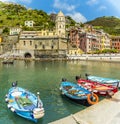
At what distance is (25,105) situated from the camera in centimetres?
3241

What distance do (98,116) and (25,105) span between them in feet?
28.2

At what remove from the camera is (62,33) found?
517 ft

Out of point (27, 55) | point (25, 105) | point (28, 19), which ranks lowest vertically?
point (25, 105)

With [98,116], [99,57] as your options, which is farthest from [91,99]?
[99,57]

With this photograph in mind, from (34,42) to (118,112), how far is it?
128492 millimetres

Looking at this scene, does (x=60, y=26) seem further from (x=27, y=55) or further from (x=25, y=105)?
→ (x=25, y=105)

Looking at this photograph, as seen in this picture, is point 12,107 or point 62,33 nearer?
point 12,107

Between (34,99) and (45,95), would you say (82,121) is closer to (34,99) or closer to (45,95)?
(34,99)

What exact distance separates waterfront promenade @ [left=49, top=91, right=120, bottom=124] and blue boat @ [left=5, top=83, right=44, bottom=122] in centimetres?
413

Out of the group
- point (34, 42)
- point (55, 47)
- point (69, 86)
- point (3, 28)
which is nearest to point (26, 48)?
point (34, 42)

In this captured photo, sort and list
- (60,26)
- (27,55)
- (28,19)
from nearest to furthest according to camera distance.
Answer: (27,55) < (60,26) < (28,19)

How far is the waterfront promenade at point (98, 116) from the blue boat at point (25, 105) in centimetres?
413

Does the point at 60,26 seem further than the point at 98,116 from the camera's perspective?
Yes

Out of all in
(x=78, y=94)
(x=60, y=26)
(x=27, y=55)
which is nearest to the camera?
(x=78, y=94)
